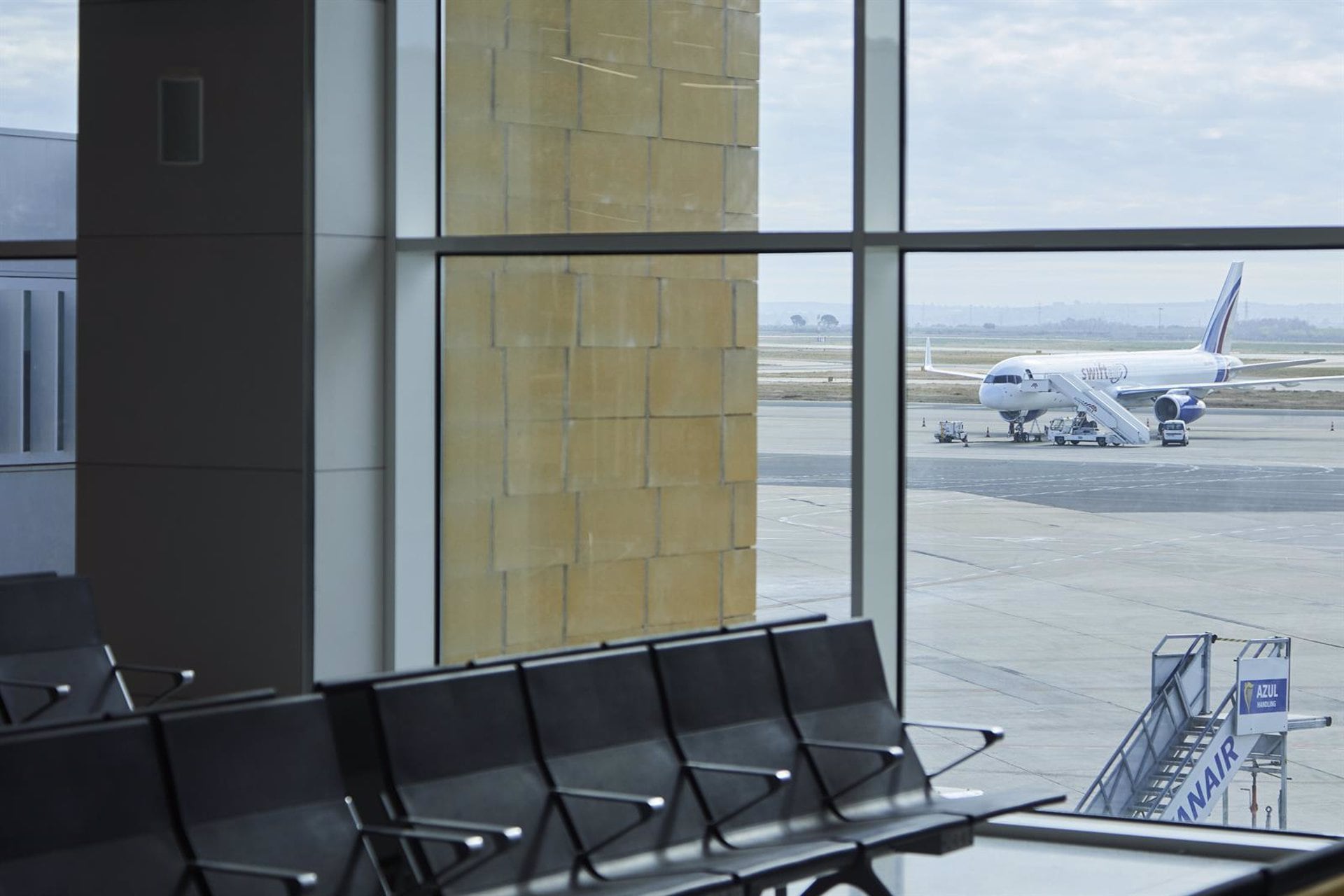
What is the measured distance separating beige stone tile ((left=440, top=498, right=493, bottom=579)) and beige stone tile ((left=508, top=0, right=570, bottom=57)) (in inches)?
71.4

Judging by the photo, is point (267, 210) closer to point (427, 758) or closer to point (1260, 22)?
point (427, 758)

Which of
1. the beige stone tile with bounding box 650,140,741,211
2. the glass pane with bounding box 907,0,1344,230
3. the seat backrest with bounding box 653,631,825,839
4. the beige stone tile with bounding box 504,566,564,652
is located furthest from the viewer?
the beige stone tile with bounding box 504,566,564,652

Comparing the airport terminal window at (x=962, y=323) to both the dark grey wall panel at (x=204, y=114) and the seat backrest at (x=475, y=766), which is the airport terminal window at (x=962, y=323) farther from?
the seat backrest at (x=475, y=766)

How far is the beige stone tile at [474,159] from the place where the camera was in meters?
6.12

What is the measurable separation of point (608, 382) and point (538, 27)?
1.42m

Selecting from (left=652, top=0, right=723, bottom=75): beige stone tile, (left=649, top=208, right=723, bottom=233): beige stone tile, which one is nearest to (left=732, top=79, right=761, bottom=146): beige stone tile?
(left=652, top=0, right=723, bottom=75): beige stone tile

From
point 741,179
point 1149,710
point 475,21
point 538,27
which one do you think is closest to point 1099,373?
point 1149,710

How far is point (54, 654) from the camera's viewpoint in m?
4.82

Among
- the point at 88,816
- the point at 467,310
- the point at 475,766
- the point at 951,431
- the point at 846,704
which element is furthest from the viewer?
the point at 467,310

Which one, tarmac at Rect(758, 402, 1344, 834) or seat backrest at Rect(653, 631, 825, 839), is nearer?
seat backrest at Rect(653, 631, 825, 839)

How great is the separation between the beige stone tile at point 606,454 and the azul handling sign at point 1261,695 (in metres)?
2.30

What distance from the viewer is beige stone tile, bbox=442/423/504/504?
6.20 metres

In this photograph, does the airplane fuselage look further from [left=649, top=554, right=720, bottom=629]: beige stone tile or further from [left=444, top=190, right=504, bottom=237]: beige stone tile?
[left=444, top=190, right=504, bottom=237]: beige stone tile

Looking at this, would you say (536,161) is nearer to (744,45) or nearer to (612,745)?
(744,45)
